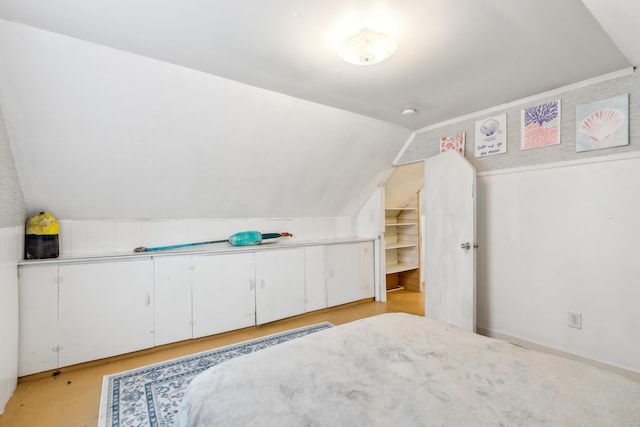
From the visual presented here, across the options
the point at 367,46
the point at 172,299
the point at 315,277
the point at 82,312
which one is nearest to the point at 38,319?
the point at 82,312

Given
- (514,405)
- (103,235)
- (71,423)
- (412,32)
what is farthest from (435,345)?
(103,235)

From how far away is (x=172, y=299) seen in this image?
9.37ft

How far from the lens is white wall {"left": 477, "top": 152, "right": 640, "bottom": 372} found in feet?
7.36

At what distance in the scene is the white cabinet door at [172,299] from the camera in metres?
2.79

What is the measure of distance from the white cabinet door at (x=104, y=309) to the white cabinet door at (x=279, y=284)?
3.50 ft

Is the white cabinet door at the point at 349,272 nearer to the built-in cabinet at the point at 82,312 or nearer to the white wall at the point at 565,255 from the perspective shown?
the white wall at the point at 565,255

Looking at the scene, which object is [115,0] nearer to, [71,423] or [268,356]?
[268,356]

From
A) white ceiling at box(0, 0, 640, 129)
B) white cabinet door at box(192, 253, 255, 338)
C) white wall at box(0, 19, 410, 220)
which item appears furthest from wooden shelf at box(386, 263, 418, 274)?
white ceiling at box(0, 0, 640, 129)

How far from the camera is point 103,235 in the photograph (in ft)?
9.40

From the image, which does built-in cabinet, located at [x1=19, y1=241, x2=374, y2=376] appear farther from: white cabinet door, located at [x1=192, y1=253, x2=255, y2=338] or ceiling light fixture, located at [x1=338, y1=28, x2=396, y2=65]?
ceiling light fixture, located at [x1=338, y1=28, x2=396, y2=65]

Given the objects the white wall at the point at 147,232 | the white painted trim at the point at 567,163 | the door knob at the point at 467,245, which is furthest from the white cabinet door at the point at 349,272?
the white painted trim at the point at 567,163

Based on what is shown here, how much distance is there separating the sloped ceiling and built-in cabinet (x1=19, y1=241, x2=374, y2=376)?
0.58m

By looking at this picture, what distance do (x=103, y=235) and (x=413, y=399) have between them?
300 centimetres

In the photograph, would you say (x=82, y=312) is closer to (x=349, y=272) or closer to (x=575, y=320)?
(x=349, y=272)
